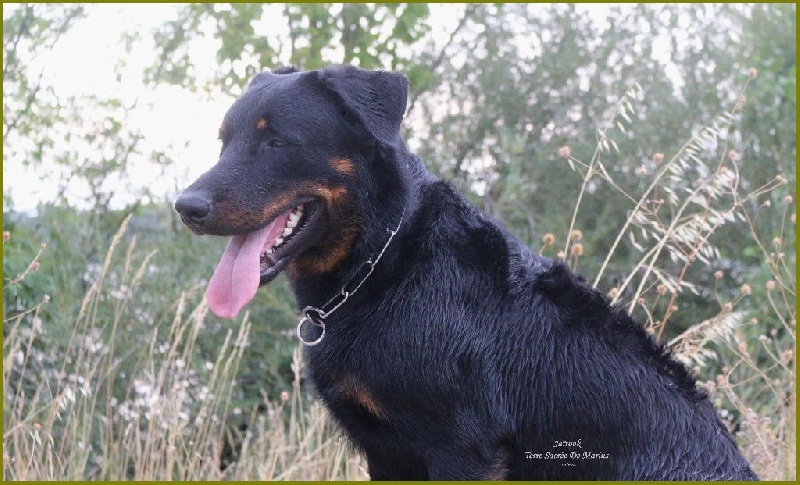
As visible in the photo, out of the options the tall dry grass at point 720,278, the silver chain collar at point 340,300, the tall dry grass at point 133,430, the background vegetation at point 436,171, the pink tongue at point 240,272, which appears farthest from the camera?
the background vegetation at point 436,171

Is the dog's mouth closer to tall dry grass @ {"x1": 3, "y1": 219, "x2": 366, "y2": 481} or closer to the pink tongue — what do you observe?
the pink tongue

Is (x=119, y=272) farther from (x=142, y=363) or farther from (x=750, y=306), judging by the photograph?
(x=750, y=306)

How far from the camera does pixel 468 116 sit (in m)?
9.26

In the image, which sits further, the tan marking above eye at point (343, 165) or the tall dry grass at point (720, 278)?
the tall dry grass at point (720, 278)

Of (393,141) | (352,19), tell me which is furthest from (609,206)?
(393,141)

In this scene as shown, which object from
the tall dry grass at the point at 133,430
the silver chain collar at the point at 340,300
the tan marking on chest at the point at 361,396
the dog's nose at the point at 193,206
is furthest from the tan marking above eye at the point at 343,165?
the tall dry grass at the point at 133,430

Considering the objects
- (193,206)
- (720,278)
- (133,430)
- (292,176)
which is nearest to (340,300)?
(292,176)

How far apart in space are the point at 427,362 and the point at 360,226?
60 cm

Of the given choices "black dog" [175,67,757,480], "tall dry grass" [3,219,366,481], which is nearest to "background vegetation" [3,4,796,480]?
"tall dry grass" [3,219,366,481]

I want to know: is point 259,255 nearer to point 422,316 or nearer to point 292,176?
point 292,176

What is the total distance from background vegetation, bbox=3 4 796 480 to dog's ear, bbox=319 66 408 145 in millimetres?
1850

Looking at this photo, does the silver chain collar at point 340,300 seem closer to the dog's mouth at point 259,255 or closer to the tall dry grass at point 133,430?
the dog's mouth at point 259,255

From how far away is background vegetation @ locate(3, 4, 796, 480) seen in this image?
5.54 m

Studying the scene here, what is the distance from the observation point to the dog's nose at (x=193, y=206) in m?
3.06
